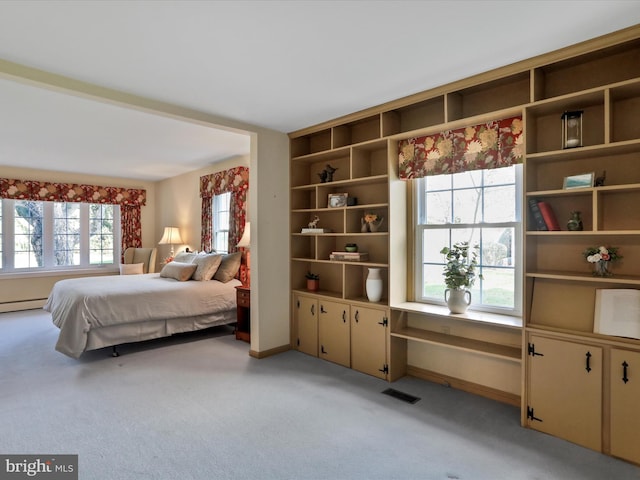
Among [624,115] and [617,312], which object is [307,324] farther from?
[624,115]

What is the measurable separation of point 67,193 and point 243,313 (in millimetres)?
4534

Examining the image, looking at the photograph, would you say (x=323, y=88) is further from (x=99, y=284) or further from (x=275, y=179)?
(x=99, y=284)

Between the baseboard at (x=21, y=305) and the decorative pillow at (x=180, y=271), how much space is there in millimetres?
3045

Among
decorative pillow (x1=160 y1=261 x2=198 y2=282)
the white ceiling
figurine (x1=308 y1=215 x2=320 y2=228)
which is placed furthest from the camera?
decorative pillow (x1=160 y1=261 x2=198 y2=282)

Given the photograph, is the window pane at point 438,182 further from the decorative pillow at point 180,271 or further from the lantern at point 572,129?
the decorative pillow at point 180,271

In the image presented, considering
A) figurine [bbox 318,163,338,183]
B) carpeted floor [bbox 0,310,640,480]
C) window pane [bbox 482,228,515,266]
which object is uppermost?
figurine [bbox 318,163,338,183]

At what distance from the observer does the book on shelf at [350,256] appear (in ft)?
11.8

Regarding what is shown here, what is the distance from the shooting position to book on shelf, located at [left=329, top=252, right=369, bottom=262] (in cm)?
361

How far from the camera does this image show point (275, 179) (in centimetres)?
402

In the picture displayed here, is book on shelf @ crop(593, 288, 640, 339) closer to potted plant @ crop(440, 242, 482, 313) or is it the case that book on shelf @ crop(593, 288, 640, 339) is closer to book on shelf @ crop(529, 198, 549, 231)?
book on shelf @ crop(529, 198, 549, 231)

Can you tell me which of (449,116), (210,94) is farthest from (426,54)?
(210,94)

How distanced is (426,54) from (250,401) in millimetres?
2796

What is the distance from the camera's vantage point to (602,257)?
2.25 meters

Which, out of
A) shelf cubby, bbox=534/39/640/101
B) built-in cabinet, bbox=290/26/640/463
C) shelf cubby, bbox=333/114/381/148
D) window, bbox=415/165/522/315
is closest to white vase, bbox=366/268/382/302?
built-in cabinet, bbox=290/26/640/463
